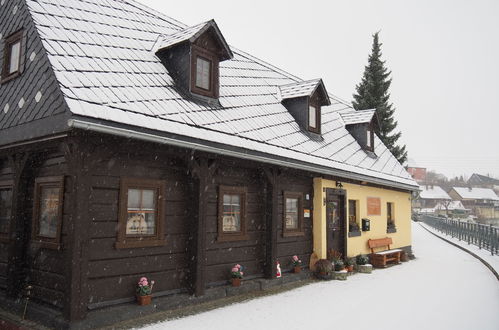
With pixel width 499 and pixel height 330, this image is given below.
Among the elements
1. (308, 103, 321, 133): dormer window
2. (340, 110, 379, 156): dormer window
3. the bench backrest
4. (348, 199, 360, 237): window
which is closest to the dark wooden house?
(308, 103, 321, 133): dormer window

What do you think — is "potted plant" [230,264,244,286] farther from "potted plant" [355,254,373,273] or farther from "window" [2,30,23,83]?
"window" [2,30,23,83]

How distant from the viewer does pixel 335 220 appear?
12547 mm

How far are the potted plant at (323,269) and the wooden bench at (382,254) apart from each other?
3310 millimetres

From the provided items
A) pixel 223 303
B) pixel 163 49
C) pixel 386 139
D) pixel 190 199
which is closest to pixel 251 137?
pixel 190 199

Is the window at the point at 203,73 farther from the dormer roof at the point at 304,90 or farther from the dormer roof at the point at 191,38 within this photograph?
the dormer roof at the point at 304,90

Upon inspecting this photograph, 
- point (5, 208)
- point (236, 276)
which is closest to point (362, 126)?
point (236, 276)

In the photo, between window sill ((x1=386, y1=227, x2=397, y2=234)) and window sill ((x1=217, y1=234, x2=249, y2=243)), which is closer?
window sill ((x1=217, y1=234, x2=249, y2=243))

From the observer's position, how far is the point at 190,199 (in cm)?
786

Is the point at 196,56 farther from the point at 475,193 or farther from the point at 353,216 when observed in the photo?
the point at 475,193

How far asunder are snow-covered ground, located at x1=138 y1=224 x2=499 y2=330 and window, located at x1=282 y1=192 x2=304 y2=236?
1.44 meters

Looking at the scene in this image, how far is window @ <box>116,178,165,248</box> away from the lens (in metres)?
6.68

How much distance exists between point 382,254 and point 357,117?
5.57 m

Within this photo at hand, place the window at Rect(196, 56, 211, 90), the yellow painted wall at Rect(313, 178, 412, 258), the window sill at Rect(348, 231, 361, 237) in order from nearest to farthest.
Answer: the window at Rect(196, 56, 211, 90), the yellow painted wall at Rect(313, 178, 412, 258), the window sill at Rect(348, 231, 361, 237)

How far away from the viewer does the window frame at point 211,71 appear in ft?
28.6
